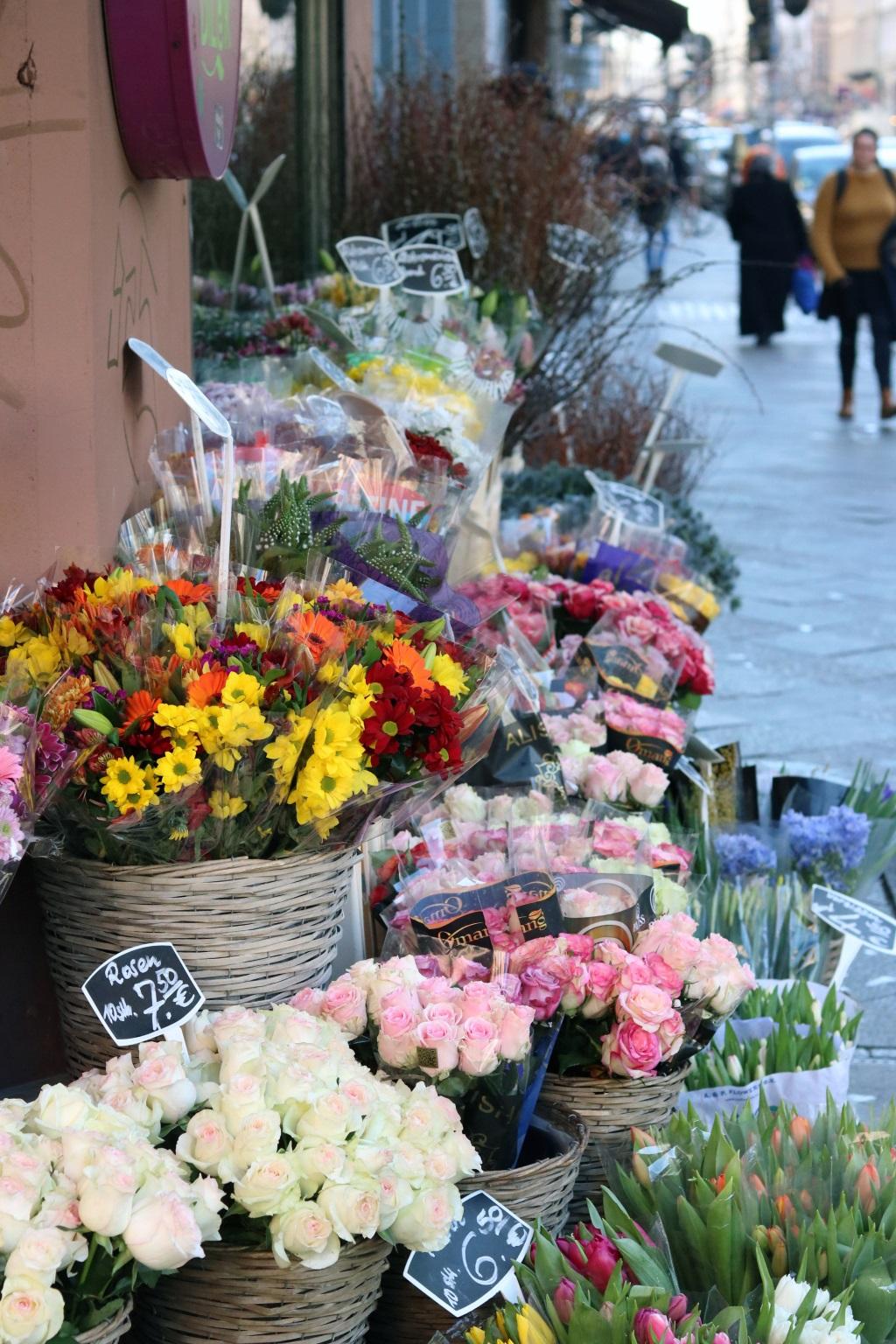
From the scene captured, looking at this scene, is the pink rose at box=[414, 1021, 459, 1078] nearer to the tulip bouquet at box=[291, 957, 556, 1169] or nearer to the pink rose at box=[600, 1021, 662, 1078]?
the tulip bouquet at box=[291, 957, 556, 1169]

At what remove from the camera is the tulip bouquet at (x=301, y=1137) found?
1.59 meters

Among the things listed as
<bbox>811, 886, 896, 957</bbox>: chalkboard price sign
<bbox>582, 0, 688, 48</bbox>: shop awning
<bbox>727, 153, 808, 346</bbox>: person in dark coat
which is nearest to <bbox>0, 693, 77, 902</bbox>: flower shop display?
<bbox>811, 886, 896, 957</bbox>: chalkboard price sign

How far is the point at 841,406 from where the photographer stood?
12547mm

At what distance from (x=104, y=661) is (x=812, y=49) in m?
75.2

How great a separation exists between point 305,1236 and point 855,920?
168 centimetres

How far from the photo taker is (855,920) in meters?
3.00

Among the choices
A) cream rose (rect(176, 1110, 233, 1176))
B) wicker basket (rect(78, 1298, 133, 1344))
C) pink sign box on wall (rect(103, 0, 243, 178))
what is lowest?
wicker basket (rect(78, 1298, 133, 1344))

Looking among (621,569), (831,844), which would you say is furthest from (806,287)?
(831,844)

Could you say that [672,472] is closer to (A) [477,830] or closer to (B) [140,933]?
(A) [477,830]

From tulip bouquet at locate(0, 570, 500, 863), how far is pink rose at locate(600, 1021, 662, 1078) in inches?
15.9

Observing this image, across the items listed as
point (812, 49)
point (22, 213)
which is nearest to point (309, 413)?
point (22, 213)

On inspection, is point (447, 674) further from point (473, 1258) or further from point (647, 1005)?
point (473, 1258)

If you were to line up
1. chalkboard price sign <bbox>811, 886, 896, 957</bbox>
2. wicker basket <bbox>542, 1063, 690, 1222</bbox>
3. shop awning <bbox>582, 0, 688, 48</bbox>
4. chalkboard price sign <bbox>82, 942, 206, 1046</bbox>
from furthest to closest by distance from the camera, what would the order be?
shop awning <bbox>582, 0, 688, 48</bbox> < chalkboard price sign <bbox>811, 886, 896, 957</bbox> < wicker basket <bbox>542, 1063, 690, 1222</bbox> < chalkboard price sign <bbox>82, 942, 206, 1046</bbox>

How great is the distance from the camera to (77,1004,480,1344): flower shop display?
1.59 metres
